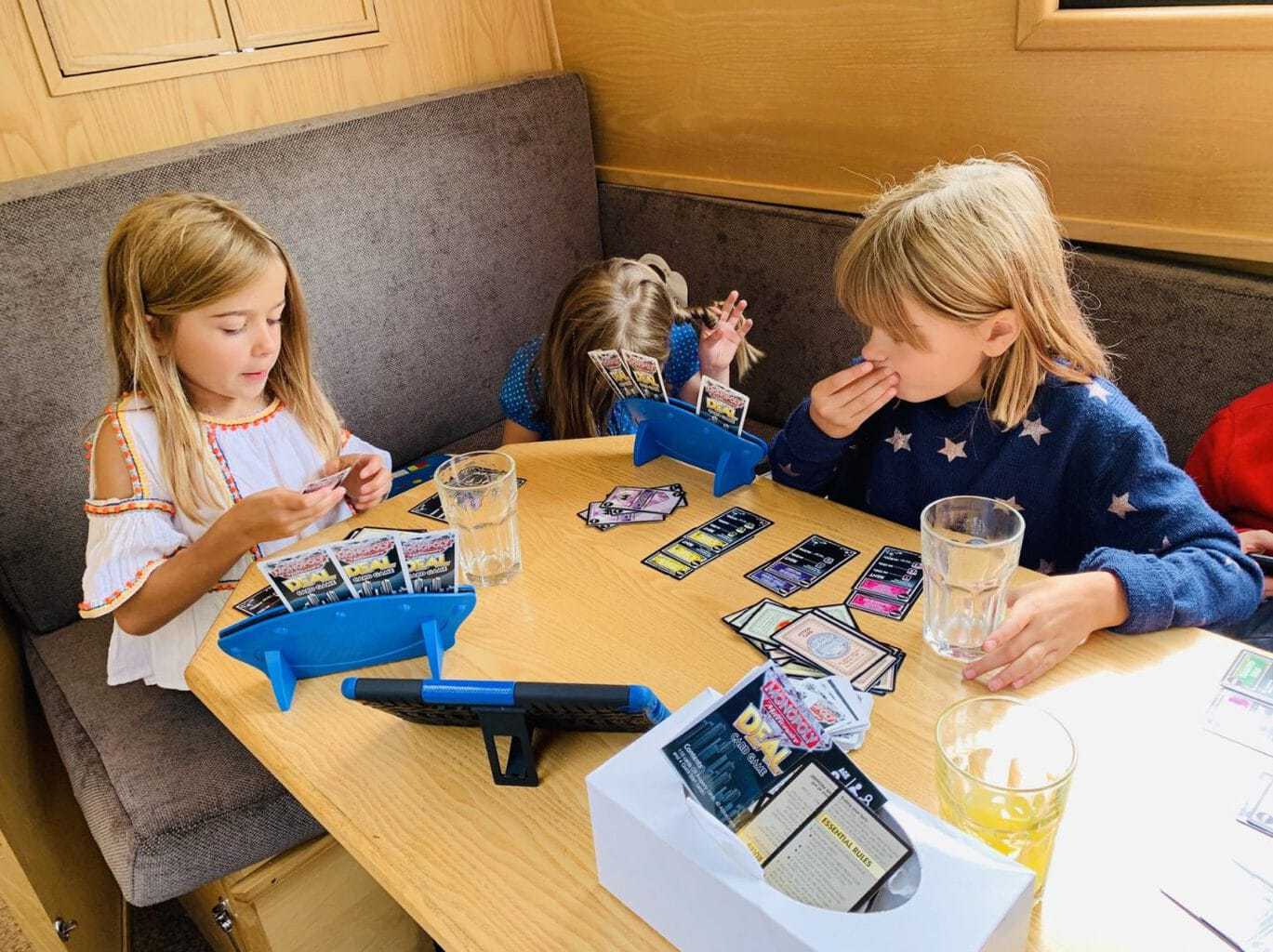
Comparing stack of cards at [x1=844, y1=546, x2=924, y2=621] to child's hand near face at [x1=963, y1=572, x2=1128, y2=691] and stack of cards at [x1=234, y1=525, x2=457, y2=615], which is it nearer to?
child's hand near face at [x1=963, y1=572, x2=1128, y2=691]

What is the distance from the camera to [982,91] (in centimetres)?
211

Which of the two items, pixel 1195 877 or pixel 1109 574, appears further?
pixel 1109 574

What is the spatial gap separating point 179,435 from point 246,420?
5.8 inches

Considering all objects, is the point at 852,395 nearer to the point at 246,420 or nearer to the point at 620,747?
the point at 620,747

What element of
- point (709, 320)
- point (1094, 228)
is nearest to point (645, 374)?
point (709, 320)

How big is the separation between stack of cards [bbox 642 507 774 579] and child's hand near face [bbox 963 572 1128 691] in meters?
0.38

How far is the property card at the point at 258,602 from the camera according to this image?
136cm

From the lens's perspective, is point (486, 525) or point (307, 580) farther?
point (486, 525)

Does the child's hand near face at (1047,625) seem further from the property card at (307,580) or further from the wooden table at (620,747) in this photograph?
the property card at (307,580)

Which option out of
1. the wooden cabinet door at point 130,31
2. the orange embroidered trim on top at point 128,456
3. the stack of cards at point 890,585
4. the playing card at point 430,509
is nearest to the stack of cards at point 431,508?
the playing card at point 430,509

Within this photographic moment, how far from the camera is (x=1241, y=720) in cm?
98

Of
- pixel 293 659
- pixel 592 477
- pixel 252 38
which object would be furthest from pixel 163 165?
pixel 293 659

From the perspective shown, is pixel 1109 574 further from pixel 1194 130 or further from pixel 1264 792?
pixel 1194 130

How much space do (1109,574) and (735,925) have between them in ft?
2.11
